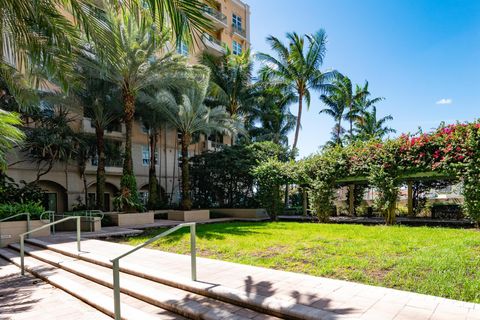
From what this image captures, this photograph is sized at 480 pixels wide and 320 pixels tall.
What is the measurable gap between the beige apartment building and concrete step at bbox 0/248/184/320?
1178 cm

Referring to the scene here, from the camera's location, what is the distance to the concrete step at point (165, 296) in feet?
15.0

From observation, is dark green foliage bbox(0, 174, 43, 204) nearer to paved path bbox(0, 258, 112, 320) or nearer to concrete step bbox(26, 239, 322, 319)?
paved path bbox(0, 258, 112, 320)

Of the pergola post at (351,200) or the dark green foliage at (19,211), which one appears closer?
the dark green foliage at (19,211)

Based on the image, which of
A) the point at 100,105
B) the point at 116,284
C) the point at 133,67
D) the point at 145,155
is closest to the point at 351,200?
the point at 133,67

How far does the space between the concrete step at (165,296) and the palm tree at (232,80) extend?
20.8 m

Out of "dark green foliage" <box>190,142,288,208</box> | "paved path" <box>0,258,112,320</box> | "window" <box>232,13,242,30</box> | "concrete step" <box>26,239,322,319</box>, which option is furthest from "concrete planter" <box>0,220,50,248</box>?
"window" <box>232,13,242,30</box>

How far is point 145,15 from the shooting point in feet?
20.3

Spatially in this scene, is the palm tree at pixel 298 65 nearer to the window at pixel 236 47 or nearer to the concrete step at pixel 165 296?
the window at pixel 236 47

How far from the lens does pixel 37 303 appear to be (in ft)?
19.6

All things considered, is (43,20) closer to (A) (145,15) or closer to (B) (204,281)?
(A) (145,15)

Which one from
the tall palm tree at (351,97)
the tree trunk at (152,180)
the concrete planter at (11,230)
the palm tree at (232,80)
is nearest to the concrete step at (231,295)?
the concrete planter at (11,230)

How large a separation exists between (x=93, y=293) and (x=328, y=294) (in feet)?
13.7

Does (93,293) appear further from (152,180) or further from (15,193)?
(152,180)

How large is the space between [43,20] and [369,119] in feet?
127
